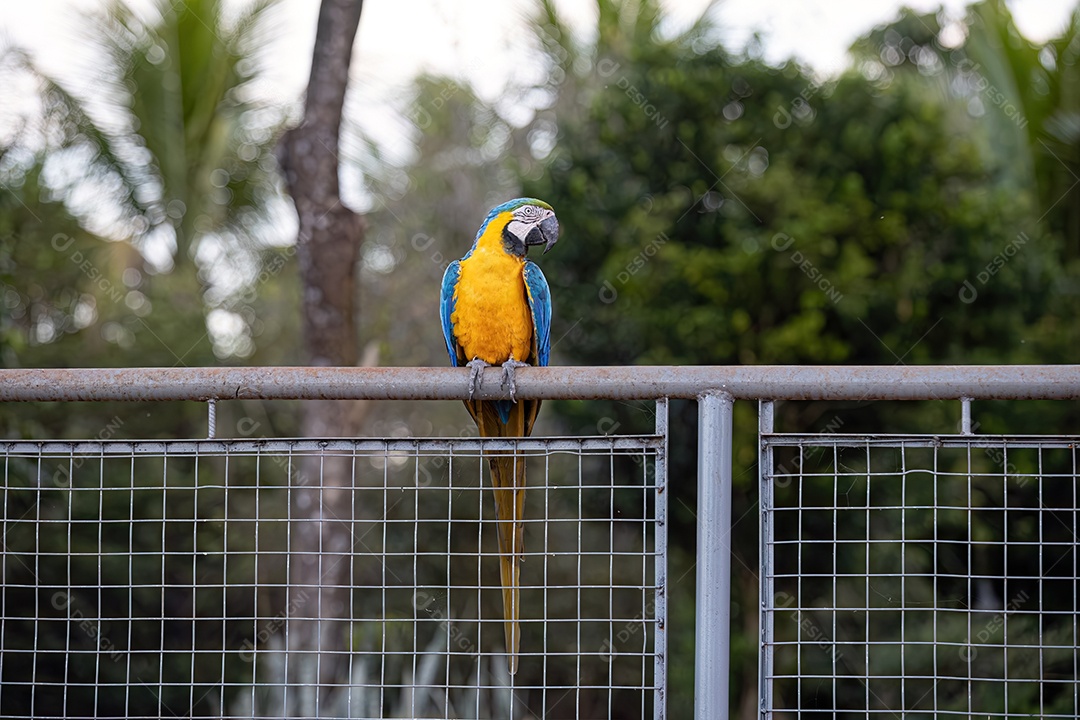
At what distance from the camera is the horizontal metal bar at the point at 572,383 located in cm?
164

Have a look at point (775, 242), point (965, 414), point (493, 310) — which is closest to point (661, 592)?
point (965, 414)

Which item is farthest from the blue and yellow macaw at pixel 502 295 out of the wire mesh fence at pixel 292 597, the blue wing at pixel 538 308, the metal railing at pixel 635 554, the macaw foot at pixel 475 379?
the wire mesh fence at pixel 292 597

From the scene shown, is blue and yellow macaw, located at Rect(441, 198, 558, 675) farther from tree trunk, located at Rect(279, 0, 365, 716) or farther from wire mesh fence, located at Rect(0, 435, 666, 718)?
tree trunk, located at Rect(279, 0, 365, 716)

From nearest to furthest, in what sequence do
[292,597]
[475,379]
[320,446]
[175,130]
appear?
[320,446] < [475,379] < [292,597] < [175,130]

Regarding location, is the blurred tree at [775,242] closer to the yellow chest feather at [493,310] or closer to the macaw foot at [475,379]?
the yellow chest feather at [493,310]

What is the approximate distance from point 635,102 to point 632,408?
2526 mm

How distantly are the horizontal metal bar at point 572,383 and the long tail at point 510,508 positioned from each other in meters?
0.19

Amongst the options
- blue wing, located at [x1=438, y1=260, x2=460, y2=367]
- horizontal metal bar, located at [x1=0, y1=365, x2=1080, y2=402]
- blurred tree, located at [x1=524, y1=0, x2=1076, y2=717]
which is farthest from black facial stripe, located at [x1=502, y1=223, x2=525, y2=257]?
blurred tree, located at [x1=524, y1=0, x2=1076, y2=717]

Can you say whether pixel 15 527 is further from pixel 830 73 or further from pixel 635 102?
pixel 830 73

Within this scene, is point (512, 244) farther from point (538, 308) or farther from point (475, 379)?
point (475, 379)

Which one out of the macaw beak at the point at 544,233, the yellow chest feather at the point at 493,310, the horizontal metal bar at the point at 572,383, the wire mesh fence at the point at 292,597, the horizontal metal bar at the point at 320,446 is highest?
the macaw beak at the point at 544,233

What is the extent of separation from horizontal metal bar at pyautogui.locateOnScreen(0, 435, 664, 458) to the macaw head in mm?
1849

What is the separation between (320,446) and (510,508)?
0.58 metres

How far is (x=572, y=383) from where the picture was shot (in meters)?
1.75
